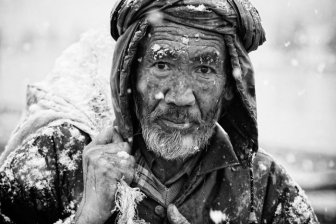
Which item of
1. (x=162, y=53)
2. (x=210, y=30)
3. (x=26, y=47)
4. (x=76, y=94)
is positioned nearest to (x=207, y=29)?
(x=210, y=30)

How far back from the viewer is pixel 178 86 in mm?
2227

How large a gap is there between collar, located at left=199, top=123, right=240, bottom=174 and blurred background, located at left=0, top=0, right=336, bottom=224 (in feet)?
18.4

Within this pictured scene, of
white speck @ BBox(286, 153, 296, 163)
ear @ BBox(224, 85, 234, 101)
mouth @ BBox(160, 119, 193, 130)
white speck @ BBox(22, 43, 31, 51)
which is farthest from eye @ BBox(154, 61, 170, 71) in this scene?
white speck @ BBox(22, 43, 31, 51)

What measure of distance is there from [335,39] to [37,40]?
10798 mm

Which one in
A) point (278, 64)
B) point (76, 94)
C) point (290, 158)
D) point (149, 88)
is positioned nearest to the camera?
point (149, 88)

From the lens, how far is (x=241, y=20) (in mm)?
2293

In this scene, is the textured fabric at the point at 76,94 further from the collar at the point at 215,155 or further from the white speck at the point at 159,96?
the white speck at the point at 159,96

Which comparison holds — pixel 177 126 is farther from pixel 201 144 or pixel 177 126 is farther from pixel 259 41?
pixel 259 41

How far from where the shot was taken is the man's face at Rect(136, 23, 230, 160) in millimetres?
2229

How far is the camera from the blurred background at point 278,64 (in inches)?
384

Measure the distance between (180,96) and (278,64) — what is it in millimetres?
14284

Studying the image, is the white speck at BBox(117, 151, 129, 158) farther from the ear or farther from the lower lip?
the ear

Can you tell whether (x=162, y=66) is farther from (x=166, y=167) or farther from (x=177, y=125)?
(x=166, y=167)

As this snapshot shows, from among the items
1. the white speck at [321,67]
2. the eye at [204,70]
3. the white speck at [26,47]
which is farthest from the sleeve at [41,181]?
the white speck at [26,47]
